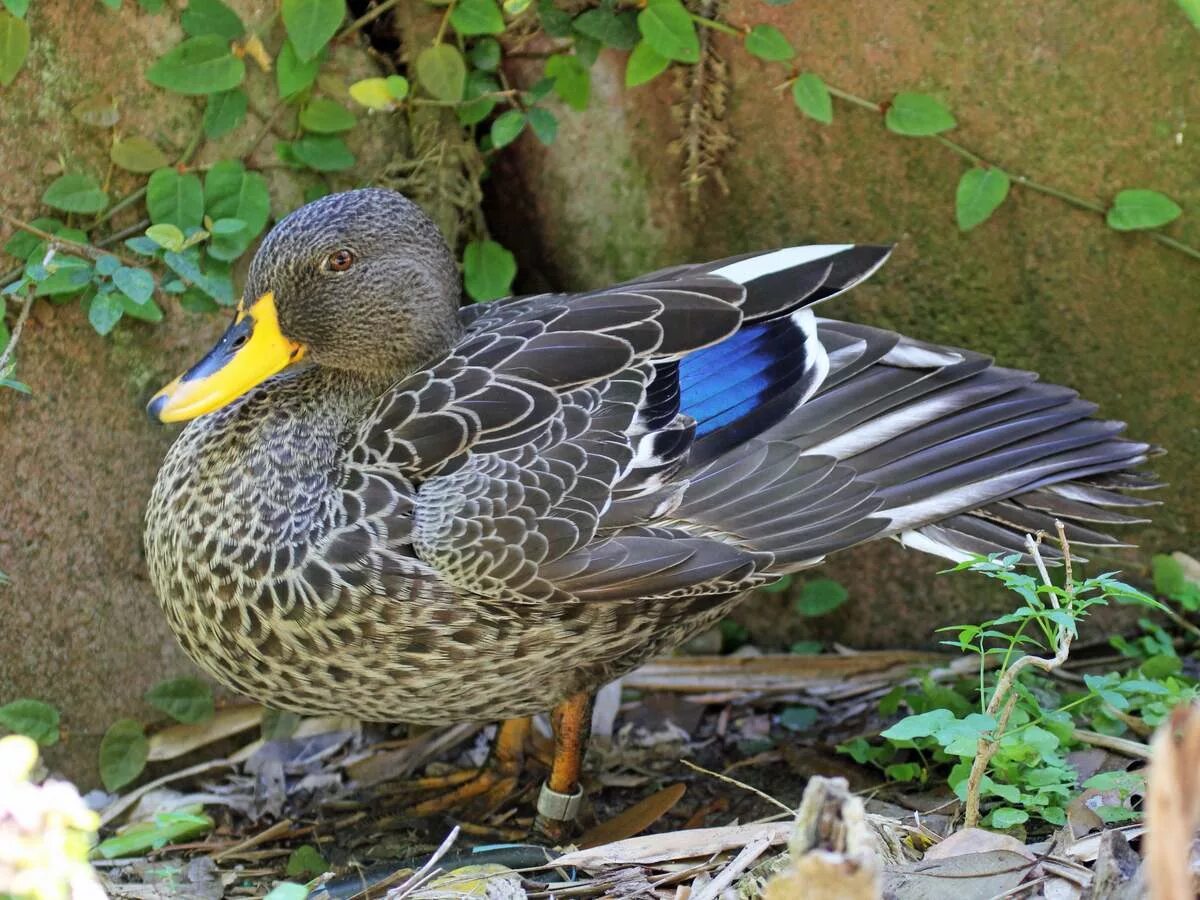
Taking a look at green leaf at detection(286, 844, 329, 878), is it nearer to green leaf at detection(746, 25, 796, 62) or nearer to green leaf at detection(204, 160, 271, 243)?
green leaf at detection(204, 160, 271, 243)

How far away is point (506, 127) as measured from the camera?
3.14m

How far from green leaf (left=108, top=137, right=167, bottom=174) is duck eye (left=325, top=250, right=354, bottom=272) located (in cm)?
Answer: 57

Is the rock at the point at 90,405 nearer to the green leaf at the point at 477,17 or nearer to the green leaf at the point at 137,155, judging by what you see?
the green leaf at the point at 137,155

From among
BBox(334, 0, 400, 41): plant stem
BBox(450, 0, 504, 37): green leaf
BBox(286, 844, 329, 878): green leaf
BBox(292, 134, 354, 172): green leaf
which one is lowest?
BBox(286, 844, 329, 878): green leaf

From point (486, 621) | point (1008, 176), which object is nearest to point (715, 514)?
point (486, 621)

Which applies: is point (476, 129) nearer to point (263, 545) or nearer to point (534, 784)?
point (263, 545)

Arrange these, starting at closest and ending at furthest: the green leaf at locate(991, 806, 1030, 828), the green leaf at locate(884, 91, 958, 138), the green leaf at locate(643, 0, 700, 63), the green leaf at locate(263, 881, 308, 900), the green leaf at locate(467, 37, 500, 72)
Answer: the green leaf at locate(263, 881, 308, 900), the green leaf at locate(991, 806, 1030, 828), the green leaf at locate(643, 0, 700, 63), the green leaf at locate(884, 91, 958, 138), the green leaf at locate(467, 37, 500, 72)

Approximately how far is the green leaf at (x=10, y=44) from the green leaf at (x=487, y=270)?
1092mm

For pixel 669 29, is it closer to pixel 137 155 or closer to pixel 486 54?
pixel 486 54

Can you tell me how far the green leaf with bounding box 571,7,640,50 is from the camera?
3.12 m

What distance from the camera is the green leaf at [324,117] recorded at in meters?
3.12

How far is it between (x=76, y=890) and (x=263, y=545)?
1.19 m

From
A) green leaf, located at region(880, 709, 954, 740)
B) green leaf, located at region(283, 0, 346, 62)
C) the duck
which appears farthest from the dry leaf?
green leaf, located at region(283, 0, 346, 62)

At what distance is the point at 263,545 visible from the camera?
260 centimetres
